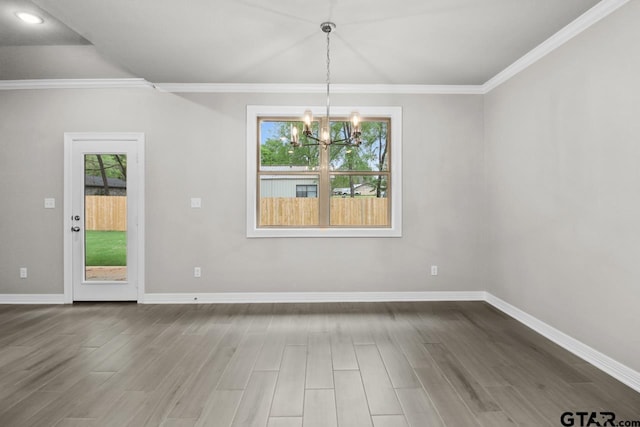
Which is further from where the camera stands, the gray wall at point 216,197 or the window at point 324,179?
the window at point 324,179

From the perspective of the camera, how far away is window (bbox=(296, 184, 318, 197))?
4.54 meters

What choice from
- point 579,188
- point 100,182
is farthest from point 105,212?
point 579,188

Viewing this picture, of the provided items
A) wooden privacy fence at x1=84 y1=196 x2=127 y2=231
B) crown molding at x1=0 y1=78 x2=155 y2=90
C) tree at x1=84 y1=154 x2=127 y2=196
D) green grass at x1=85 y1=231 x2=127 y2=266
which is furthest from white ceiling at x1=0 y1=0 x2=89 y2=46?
green grass at x1=85 y1=231 x2=127 y2=266

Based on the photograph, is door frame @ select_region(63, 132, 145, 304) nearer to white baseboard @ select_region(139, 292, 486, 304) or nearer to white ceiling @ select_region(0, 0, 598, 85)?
white baseboard @ select_region(139, 292, 486, 304)

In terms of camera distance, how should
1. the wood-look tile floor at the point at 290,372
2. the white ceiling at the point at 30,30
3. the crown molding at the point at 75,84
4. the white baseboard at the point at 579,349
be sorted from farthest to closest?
the crown molding at the point at 75,84, the white ceiling at the point at 30,30, the white baseboard at the point at 579,349, the wood-look tile floor at the point at 290,372

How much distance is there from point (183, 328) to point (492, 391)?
2.84 m

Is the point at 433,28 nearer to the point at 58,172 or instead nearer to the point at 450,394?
the point at 450,394

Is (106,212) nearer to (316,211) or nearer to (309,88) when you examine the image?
(316,211)

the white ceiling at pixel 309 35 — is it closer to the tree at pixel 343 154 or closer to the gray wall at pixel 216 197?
the gray wall at pixel 216 197

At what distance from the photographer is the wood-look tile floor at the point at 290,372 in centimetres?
210

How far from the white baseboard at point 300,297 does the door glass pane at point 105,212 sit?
66 centimetres

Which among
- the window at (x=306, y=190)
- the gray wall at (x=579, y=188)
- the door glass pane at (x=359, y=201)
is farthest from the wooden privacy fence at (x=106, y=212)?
the gray wall at (x=579, y=188)

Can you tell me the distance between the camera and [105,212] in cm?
437

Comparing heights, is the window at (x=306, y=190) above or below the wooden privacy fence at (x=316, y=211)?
above
